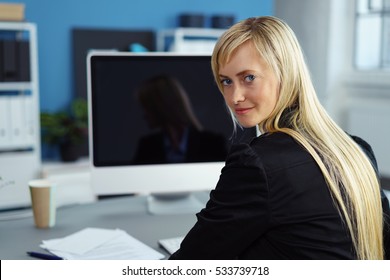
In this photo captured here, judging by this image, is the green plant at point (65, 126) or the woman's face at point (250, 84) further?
the green plant at point (65, 126)

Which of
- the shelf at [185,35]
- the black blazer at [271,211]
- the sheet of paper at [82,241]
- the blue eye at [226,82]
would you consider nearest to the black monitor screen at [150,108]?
the sheet of paper at [82,241]

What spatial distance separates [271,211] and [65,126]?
2.77m

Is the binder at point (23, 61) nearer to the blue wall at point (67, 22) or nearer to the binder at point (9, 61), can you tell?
the binder at point (9, 61)

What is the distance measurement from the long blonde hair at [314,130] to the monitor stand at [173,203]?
62 cm

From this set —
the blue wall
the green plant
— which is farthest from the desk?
the blue wall

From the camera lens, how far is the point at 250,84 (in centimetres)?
96

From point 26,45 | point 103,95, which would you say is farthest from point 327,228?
point 26,45

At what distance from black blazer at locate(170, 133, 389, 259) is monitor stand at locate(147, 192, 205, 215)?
2.05 feet

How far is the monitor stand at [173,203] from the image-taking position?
1542 mm

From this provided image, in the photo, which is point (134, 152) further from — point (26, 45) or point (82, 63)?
point (82, 63)

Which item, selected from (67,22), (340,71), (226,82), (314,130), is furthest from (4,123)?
(314,130)

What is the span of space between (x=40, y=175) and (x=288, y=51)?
2.67 meters

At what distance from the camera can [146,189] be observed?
5.07ft

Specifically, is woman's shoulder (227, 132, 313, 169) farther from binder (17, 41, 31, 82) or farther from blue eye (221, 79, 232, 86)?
binder (17, 41, 31, 82)
